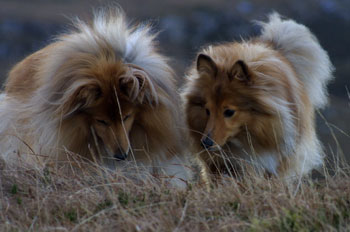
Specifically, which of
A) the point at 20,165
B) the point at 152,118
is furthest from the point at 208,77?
the point at 20,165

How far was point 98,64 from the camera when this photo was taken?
6117 mm

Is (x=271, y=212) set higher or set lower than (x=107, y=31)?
lower

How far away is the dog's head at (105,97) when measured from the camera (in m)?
5.98

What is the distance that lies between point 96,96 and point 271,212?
85.9 inches

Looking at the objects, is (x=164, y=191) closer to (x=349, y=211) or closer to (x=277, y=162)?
(x=349, y=211)

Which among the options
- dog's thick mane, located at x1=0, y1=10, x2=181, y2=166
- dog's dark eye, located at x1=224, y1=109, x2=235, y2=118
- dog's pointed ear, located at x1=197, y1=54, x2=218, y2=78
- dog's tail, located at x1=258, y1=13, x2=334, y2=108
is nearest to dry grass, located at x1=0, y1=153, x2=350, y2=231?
dog's thick mane, located at x1=0, y1=10, x2=181, y2=166

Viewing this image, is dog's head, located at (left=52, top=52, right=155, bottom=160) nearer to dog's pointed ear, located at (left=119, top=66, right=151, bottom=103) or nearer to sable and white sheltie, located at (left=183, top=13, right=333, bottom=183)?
dog's pointed ear, located at (left=119, top=66, right=151, bottom=103)

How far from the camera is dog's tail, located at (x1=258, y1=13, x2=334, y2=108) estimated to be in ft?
25.4

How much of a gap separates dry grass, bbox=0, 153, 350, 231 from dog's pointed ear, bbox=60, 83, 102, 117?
2.40 feet

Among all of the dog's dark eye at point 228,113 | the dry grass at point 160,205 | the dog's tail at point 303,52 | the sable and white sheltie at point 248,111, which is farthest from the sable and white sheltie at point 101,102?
the dog's tail at point 303,52

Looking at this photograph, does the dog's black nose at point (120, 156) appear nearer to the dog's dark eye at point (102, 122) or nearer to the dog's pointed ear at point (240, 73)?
the dog's dark eye at point (102, 122)

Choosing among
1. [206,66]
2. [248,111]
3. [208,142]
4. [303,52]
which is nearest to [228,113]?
[248,111]

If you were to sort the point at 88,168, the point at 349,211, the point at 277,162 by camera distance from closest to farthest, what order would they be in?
the point at 349,211
the point at 88,168
the point at 277,162

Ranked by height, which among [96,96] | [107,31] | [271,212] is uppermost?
[107,31]
